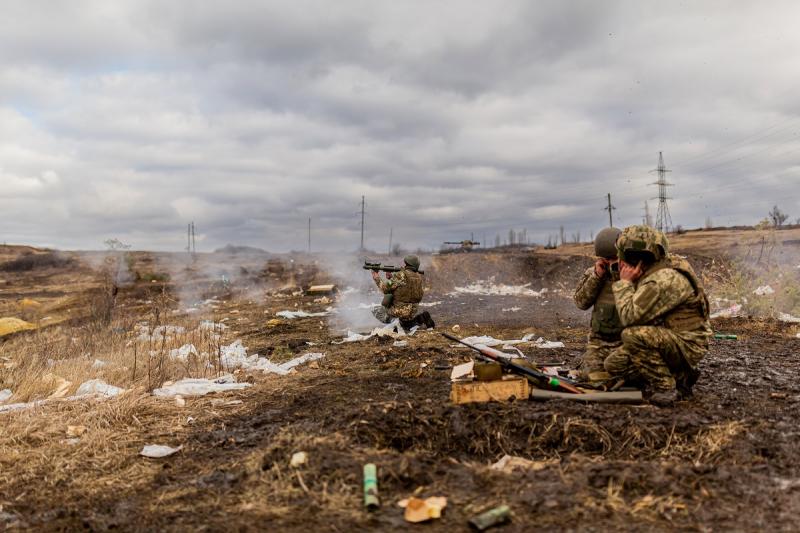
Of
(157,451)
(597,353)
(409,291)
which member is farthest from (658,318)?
(409,291)

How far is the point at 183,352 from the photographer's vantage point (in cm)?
821

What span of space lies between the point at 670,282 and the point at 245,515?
358 cm

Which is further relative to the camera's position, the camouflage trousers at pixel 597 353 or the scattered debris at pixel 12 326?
the scattered debris at pixel 12 326

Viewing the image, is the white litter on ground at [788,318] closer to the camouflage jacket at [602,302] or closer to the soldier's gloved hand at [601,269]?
the camouflage jacket at [602,302]

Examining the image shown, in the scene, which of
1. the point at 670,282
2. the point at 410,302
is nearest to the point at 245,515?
the point at 670,282

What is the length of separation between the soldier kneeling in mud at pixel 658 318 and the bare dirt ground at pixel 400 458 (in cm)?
37

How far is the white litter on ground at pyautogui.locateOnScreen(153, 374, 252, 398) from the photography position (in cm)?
570

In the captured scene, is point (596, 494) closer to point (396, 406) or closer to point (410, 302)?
point (396, 406)

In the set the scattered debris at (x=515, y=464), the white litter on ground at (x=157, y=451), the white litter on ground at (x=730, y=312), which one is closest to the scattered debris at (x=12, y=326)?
the white litter on ground at (x=157, y=451)

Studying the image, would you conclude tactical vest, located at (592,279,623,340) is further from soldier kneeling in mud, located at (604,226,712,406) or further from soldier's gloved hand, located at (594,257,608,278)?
soldier kneeling in mud, located at (604,226,712,406)

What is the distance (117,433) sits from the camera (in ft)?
14.5

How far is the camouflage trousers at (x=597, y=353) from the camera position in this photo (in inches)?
219

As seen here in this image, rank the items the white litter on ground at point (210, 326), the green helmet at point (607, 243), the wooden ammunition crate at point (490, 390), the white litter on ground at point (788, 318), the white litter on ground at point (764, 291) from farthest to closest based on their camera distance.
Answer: the white litter on ground at point (764, 291) < the white litter on ground at point (788, 318) < the white litter on ground at point (210, 326) < the green helmet at point (607, 243) < the wooden ammunition crate at point (490, 390)

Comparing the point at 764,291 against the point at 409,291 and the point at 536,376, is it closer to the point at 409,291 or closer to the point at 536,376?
the point at 409,291
